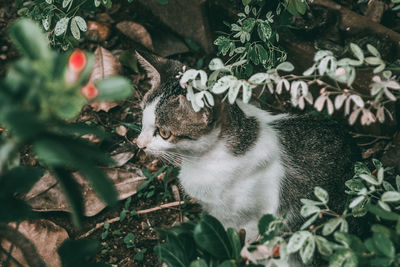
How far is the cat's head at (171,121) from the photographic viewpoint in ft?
5.37

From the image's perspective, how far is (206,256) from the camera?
51.2 inches

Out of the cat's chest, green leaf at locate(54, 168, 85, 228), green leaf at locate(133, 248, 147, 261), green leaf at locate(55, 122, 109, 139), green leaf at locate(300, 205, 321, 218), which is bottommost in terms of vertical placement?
green leaf at locate(133, 248, 147, 261)

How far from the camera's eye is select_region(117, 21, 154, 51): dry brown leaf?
2.65 m

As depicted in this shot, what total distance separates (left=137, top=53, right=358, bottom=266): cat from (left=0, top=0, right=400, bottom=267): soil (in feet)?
1.45

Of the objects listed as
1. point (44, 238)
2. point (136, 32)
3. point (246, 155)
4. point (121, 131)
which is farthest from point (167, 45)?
point (44, 238)

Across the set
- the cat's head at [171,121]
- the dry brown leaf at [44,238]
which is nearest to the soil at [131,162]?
the dry brown leaf at [44,238]

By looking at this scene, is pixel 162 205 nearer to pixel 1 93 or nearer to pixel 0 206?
pixel 0 206

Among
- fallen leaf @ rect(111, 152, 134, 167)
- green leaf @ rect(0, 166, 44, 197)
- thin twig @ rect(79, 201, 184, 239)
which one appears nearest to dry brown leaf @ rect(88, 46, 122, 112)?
fallen leaf @ rect(111, 152, 134, 167)

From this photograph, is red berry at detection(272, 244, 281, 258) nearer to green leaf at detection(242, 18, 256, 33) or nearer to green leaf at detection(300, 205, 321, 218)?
green leaf at detection(300, 205, 321, 218)

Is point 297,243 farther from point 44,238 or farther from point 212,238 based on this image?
point 44,238

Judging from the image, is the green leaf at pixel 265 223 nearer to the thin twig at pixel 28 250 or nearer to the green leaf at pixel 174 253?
the green leaf at pixel 174 253

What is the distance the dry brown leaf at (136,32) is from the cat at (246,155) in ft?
2.73

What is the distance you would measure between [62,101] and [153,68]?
42.6 inches

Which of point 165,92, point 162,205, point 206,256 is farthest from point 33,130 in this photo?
point 162,205
